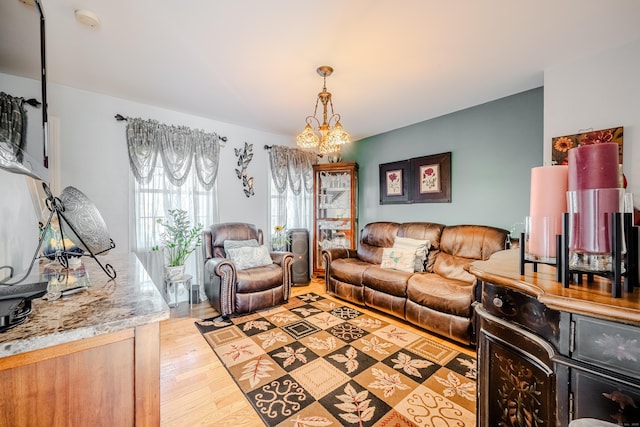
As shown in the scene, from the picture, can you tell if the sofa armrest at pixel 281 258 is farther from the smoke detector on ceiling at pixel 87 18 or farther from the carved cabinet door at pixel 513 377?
the smoke detector on ceiling at pixel 87 18

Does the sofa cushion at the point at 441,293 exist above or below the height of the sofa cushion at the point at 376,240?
below

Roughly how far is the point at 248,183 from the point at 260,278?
5.63 ft

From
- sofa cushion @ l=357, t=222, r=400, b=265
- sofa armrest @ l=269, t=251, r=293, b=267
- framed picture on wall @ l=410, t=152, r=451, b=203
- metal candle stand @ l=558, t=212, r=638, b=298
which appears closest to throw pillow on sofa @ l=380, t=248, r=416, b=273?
sofa cushion @ l=357, t=222, r=400, b=265

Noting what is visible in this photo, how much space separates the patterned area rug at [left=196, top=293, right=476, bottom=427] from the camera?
1.58m

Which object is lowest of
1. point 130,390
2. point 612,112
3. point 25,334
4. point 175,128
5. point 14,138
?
point 130,390

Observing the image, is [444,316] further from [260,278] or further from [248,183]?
[248,183]

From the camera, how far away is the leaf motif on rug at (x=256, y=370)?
1.90 metres

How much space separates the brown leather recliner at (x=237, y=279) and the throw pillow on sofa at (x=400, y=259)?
1286 millimetres

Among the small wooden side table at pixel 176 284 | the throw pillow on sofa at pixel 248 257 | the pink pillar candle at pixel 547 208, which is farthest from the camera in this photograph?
the throw pillow on sofa at pixel 248 257

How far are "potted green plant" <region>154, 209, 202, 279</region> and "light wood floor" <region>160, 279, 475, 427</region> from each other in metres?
0.74

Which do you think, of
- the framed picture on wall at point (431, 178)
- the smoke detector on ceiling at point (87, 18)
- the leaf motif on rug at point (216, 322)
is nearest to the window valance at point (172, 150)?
the smoke detector on ceiling at point (87, 18)

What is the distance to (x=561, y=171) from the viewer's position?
101 centimetres

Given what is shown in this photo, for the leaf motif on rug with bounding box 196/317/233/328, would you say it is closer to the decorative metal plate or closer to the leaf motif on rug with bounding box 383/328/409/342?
the leaf motif on rug with bounding box 383/328/409/342

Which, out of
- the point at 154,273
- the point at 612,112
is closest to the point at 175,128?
the point at 154,273
